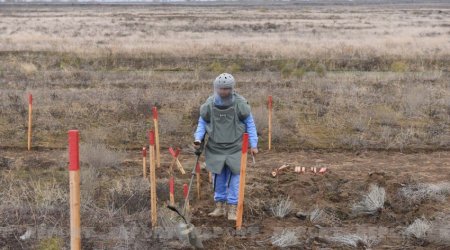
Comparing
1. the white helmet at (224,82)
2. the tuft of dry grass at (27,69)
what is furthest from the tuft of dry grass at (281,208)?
the tuft of dry grass at (27,69)

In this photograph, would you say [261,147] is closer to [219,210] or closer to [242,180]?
[219,210]

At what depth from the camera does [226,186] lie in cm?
663

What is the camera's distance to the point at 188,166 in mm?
9195

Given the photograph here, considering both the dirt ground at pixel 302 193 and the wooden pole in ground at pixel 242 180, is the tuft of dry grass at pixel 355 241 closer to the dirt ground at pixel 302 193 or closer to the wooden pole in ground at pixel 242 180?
the dirt ground at pixel 302 193

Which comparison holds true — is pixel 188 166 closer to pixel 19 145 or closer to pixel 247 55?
pixel 19 145

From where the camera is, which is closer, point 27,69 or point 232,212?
point 232,212

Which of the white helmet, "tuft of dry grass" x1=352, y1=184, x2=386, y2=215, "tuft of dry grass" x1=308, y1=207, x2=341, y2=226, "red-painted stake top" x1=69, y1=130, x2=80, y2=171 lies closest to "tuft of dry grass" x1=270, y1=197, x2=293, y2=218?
"tuft of dry grass" x1=308, y1=207, x2=341, y2=226

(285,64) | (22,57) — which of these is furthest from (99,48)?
(285,64)

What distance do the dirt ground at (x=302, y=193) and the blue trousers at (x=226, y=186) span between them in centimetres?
25

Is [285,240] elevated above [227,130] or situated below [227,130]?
below

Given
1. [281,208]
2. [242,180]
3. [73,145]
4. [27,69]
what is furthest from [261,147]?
[27,69]

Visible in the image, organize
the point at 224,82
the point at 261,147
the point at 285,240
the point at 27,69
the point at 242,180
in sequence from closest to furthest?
1. the point at 242,180
2. the point at 285,240
3. the point at 224,82
4. the point at 261,147
5. the point at 27,69

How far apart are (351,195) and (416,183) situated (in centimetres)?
94

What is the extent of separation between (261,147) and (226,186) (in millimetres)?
4110
